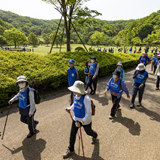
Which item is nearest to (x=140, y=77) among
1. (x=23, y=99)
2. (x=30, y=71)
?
(x=23, y=99)

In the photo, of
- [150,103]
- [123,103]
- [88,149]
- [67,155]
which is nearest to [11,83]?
[67,155]

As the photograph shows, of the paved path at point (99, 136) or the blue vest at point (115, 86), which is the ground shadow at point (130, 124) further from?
the blue vest at point (115, 86)

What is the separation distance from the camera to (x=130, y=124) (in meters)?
4.04

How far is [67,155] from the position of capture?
2.83 meters

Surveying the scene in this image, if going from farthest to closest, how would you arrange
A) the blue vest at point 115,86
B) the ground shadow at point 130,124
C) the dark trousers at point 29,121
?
the blue vest at point 115,86, the ground shadow at point 130,124, the dark trousers at point 29,121

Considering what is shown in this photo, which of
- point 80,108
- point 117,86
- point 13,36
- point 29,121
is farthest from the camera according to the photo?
point 13,36

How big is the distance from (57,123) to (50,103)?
5.09 feet

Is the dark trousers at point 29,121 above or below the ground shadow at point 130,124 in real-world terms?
above

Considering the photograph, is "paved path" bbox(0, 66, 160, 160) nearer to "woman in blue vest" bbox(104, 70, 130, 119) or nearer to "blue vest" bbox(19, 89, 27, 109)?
"woman in blue vest" bbox(104, 70, 130, 119)

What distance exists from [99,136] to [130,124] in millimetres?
1337

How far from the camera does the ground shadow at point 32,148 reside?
2889 mm

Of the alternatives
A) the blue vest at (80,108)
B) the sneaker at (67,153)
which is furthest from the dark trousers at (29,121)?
the blue vest at (80,108)

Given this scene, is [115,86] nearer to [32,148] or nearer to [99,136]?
[99,136]

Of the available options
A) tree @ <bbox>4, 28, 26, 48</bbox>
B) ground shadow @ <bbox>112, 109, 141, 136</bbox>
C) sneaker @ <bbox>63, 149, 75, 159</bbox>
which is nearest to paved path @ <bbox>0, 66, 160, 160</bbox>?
ground shadow @ <bbox>112, 109, 141, 136</bbox>
